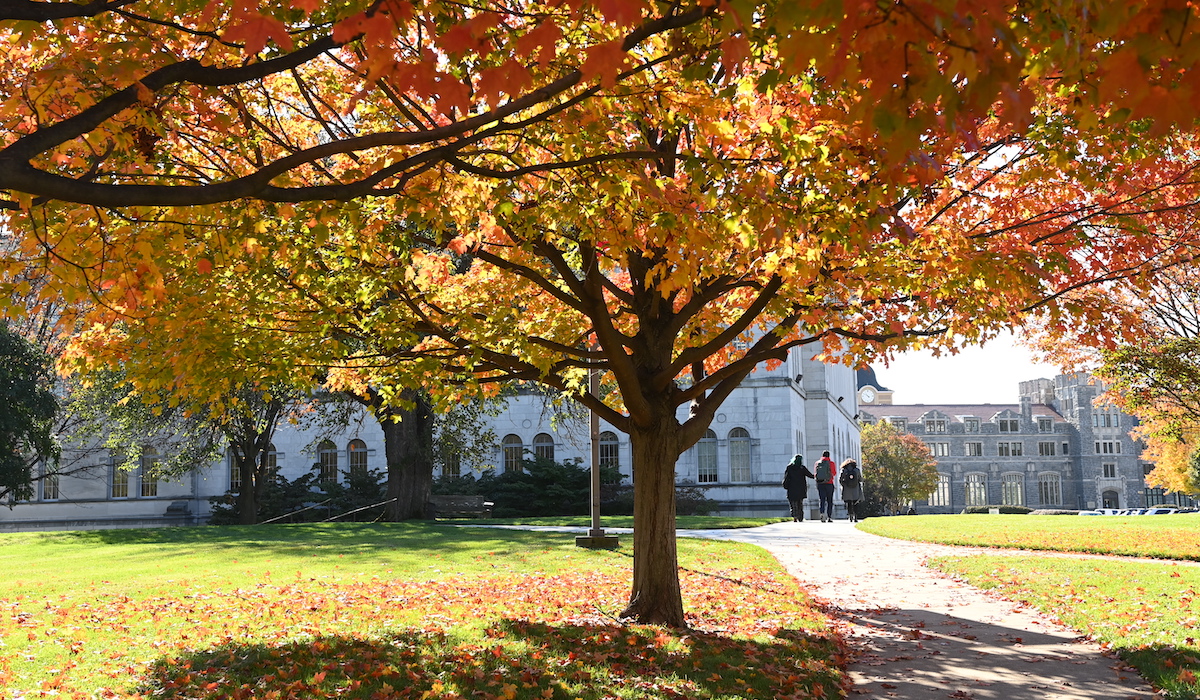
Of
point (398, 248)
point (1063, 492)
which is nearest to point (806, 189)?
point (398, 248)

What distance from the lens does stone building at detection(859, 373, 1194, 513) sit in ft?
325

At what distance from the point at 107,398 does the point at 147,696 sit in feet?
76.4

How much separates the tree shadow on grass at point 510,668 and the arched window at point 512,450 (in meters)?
37.7

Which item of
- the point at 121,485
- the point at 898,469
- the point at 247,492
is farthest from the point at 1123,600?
the point at 898,469

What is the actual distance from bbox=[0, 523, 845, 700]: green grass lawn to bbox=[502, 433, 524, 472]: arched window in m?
30.7

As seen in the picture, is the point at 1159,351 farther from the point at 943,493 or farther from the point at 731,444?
the point at 943,493

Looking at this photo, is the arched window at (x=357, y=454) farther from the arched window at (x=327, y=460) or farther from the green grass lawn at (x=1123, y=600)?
the green grass lawn at (x=1123, y=600)

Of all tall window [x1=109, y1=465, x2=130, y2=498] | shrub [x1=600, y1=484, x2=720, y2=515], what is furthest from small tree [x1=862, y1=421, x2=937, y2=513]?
tall window [x1=109, y1=465, x2=130, y2=498]

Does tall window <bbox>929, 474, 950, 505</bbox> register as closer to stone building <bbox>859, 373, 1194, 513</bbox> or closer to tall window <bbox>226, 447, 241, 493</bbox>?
stone building <bbox>859, 373, 1194, 513</bbox>

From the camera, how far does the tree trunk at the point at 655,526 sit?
9.05 meters

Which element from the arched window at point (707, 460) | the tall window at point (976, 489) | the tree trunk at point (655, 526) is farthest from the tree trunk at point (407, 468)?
the tall window at point (976, 489)

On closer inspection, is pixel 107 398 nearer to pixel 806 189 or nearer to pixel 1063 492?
pixel 806 189

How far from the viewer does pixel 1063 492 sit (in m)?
100

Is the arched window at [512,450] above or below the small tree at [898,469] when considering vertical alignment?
above
